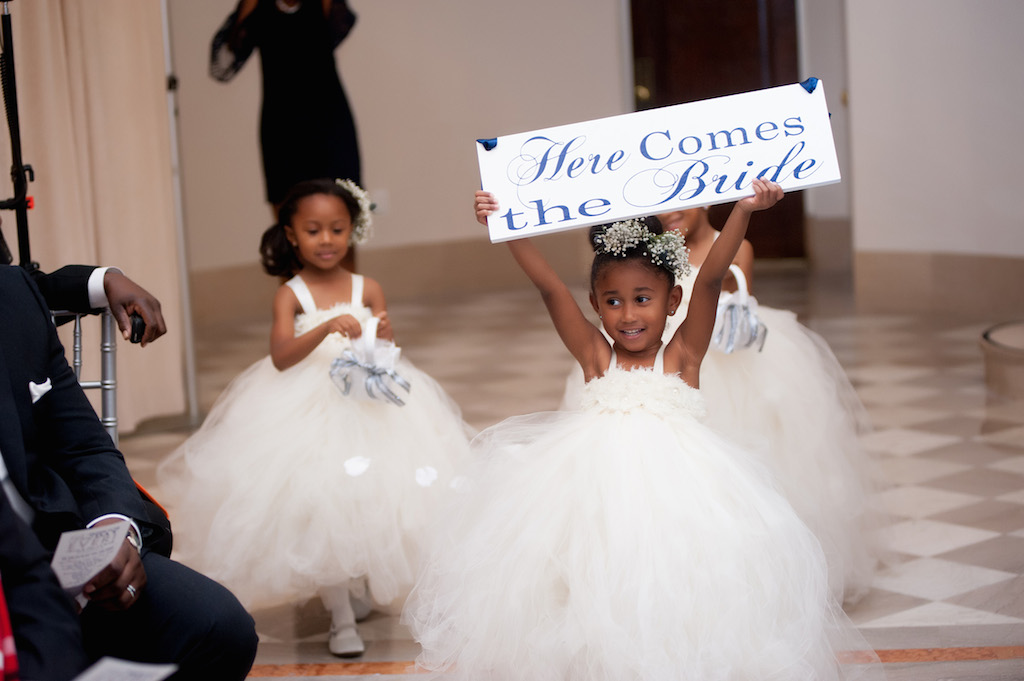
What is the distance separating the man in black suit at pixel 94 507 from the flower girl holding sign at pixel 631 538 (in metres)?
0.41

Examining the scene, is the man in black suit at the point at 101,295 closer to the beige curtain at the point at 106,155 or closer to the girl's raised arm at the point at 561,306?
the girl's raised arm at the point at 561,306

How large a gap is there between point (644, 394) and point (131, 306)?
0.96m

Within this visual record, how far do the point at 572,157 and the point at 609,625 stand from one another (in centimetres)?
87

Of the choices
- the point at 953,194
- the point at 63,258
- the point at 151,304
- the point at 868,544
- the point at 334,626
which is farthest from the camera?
the point at 953,194

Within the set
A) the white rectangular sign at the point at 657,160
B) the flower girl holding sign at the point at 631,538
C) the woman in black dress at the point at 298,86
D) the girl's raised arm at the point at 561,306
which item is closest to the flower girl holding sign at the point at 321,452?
the flower girl holding sign at the point at 631,538

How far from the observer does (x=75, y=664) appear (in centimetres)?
164

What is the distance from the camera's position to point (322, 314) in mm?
3047

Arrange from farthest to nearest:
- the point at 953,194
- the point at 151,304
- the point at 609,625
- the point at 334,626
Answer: the point at 953,194 → the point at 334,626 → the point at 151,304 → the point at 609,625

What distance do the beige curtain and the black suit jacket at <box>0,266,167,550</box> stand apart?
2.36m

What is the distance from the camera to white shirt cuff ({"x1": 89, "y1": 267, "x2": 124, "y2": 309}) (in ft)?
7.17

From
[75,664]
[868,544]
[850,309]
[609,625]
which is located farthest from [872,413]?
A: [75,664]

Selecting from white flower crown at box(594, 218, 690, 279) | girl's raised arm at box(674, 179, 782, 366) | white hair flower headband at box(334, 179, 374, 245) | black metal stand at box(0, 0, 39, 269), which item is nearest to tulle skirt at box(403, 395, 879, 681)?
girl's raised arm at box(674, 179, 782, 366)

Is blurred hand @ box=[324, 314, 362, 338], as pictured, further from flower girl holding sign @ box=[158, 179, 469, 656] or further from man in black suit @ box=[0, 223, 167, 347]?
man in black suit @ box=[0, 223, 167, 347]

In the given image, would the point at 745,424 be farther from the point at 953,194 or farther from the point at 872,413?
the point at 953,194
